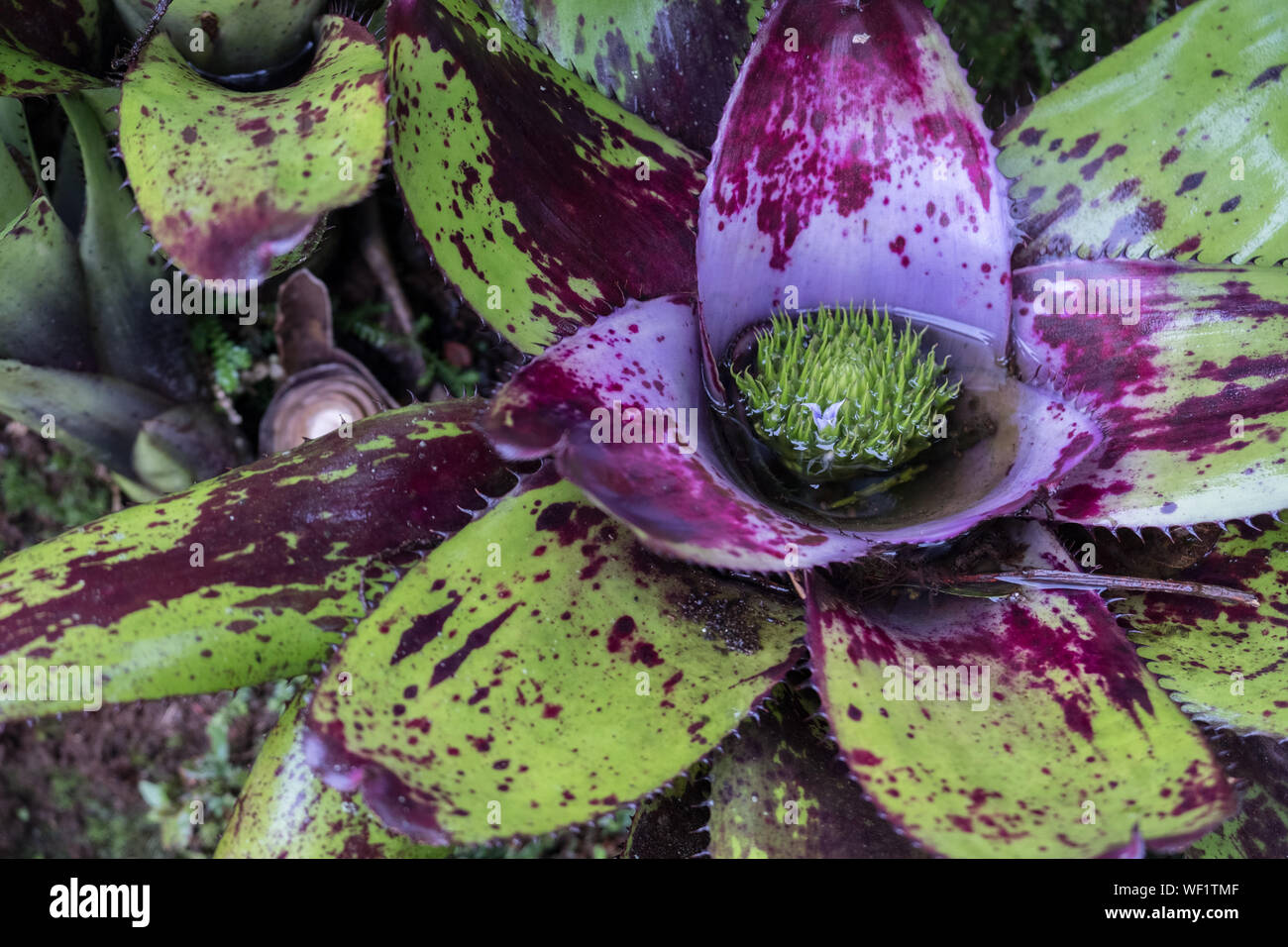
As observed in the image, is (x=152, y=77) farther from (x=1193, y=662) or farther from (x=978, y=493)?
(x=1193, y=662)

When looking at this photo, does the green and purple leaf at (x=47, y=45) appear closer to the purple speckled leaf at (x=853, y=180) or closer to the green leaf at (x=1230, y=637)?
the purple speckled leaf at (x=853, y=180)

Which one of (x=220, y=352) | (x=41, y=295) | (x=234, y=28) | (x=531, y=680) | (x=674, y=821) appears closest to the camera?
(x=531, y=680)

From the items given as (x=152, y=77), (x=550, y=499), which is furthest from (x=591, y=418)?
(x=152, y=77)

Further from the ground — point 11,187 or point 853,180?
point 11,187

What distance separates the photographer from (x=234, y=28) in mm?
1356

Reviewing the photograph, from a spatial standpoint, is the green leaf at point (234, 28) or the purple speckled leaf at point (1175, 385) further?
the green leaf at point (234, 28)

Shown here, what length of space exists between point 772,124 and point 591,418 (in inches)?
18.6

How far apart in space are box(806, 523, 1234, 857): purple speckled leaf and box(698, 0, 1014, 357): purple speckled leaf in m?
0.39

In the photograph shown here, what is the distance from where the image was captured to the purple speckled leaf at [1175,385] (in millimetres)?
1046

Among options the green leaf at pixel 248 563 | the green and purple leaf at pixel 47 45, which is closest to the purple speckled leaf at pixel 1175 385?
the green leaf at pixel 248 563

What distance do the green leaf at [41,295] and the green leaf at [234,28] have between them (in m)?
0.32

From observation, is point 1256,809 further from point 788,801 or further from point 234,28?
point 234,28

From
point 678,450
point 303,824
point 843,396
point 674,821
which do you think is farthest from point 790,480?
point 303,824

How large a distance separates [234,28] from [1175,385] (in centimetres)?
134
